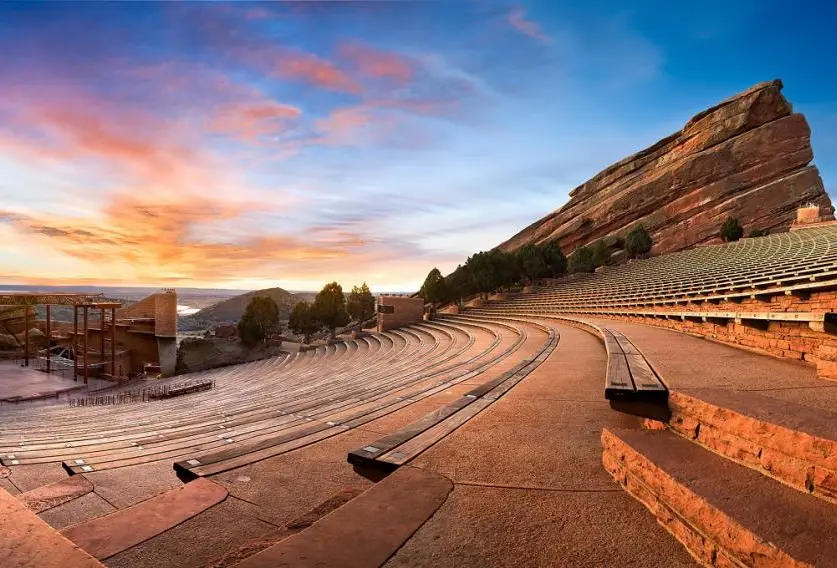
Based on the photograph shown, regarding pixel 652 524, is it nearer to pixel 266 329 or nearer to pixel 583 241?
pixel 266 329

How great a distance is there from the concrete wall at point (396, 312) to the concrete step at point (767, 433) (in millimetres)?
32407

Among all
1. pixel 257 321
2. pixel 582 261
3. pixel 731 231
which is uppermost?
pixel 731 231

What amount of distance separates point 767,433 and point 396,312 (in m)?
33.6

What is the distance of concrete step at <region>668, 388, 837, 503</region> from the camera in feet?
7.79

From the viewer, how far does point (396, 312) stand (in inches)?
1415

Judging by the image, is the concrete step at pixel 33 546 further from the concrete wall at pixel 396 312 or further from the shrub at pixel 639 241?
the shrub at pixel 639 241

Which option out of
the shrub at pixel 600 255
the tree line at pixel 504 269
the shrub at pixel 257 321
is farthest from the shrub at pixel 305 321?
the shrub at pixel 600 255

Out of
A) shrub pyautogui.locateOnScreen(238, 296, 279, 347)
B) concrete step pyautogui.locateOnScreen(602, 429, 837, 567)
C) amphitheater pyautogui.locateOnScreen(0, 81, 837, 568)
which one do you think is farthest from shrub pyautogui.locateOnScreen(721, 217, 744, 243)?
concrete step pyautogui.locateOnScreen(602, 429, 837, 567)

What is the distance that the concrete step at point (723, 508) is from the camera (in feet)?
6.36

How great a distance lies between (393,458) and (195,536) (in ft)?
4.66

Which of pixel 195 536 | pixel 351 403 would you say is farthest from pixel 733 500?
pixel 351 403

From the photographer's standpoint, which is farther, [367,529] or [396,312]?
[396,312]

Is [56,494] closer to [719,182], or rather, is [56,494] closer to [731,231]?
[731,231]

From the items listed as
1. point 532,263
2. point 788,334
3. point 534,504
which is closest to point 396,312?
point 532,263
